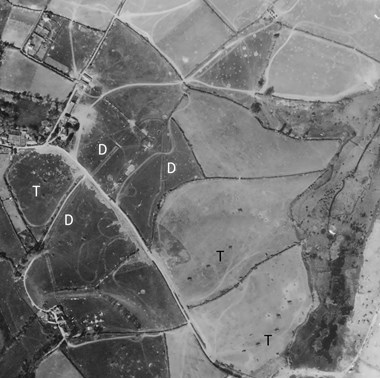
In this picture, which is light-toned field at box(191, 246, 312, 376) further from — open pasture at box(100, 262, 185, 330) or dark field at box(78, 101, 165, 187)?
dark field at box(78, 101, 165, 187)

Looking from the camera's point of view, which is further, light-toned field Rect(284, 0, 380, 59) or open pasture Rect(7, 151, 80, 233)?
open pasture Rect(7, 151, 80, 233)

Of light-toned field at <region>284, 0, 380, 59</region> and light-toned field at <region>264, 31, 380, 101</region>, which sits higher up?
light-toned field at <region>284, 0, 380, 59</region>

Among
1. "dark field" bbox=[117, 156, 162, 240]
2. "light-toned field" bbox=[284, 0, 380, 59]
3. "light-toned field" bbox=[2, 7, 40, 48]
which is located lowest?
"dark field" bbox=[117, 156, 162, 240]

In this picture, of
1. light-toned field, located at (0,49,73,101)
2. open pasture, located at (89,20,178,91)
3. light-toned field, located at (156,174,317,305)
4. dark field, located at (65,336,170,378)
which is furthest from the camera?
light-toned field, located at (0,49,73,101)

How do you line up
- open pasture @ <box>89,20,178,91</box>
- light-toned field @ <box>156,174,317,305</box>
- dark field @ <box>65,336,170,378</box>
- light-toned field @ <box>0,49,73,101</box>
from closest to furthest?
light-toned field @ <box>156,174,317,305</box> → dark field @ <box>65,336,170,378</box> → open pasture @ <box>89,20,178,91</box> → light-toned field @ <box>0,49,73,101</box>

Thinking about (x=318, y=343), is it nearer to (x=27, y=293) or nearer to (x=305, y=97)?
(x=305, y=97)

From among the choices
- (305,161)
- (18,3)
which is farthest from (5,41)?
(305,161)

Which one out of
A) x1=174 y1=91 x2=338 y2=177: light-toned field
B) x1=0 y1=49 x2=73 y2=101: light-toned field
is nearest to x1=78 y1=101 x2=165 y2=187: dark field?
x1=174 y1=91 x2=338 y2=177: light-toned field

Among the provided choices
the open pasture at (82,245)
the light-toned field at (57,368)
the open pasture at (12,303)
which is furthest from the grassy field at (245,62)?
the light-toned field at (57,368)
